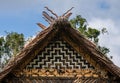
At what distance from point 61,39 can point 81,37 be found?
1.70 feet

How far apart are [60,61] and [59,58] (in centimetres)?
7

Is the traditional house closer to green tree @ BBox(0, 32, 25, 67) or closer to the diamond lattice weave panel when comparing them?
the diamond lattice weave panel

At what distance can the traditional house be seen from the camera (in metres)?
9.85

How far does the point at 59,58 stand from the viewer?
10.2 m

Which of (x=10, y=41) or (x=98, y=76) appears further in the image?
(x=10, y=41)

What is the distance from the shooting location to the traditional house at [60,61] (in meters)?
9.85

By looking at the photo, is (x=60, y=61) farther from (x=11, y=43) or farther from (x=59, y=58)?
(x=11, y=43)

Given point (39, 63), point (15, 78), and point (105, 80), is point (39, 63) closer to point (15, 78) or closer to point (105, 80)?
point (15, 78)

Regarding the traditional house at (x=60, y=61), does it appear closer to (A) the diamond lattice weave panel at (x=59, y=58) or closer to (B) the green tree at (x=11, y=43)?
(A) the diamond lattice weave panel at (x=59, y=58)

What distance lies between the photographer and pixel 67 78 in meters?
9.99

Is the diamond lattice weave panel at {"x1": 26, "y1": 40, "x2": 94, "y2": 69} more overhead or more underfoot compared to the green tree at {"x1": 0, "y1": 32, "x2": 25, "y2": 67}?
more underfoot

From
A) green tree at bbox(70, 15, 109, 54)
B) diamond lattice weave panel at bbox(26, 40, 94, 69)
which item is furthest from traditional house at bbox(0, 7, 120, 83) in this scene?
green tree at bbox(70, 15, 109, 54)

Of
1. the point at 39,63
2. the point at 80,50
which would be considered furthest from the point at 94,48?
the point at 39,63

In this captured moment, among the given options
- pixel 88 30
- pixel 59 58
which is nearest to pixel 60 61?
pixel 59 58
